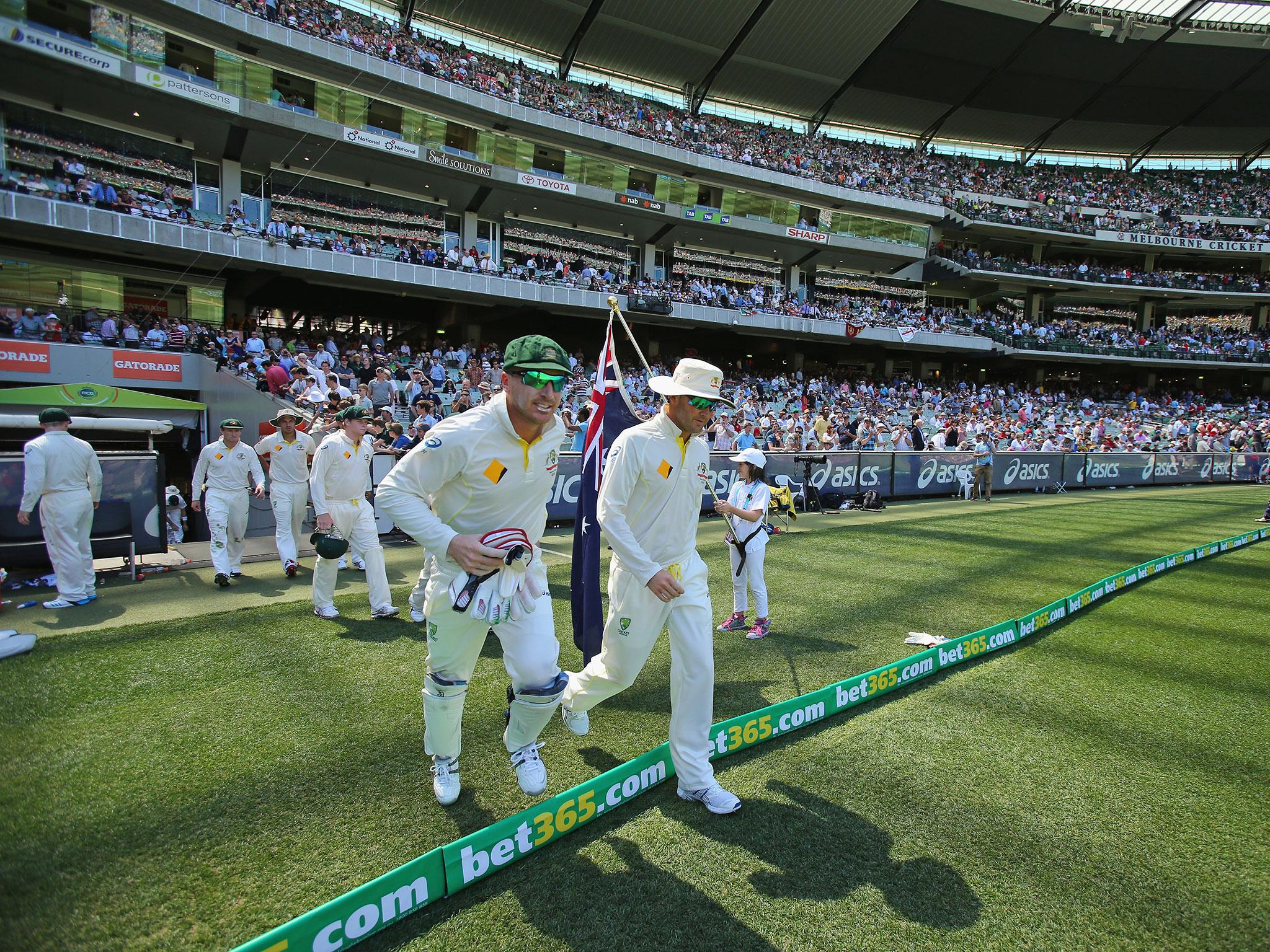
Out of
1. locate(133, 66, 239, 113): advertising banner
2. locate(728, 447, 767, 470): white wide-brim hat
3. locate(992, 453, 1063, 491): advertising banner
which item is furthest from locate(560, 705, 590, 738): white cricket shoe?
locate(133, 66, 239, 113): advertising banner

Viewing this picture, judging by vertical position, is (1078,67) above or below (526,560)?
above

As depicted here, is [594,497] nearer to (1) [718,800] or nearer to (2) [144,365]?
(1) [718,800]

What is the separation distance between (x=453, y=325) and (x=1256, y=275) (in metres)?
58.2

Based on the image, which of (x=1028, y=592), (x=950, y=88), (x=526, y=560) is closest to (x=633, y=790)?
(x=526, y=560)

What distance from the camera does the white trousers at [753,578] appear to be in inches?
256

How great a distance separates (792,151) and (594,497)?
44306mm

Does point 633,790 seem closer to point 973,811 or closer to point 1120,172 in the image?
point 973,811

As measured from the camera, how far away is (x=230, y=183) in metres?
25.4

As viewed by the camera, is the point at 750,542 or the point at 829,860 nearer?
the point at 829,860

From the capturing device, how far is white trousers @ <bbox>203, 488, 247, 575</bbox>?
26.5ft

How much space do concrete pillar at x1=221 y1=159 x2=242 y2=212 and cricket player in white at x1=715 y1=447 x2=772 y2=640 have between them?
89.7 feet

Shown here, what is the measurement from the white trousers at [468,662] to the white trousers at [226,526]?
6.07 metres

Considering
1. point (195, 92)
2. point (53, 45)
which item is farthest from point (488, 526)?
point (195, 92)

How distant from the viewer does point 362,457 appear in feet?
23.3
